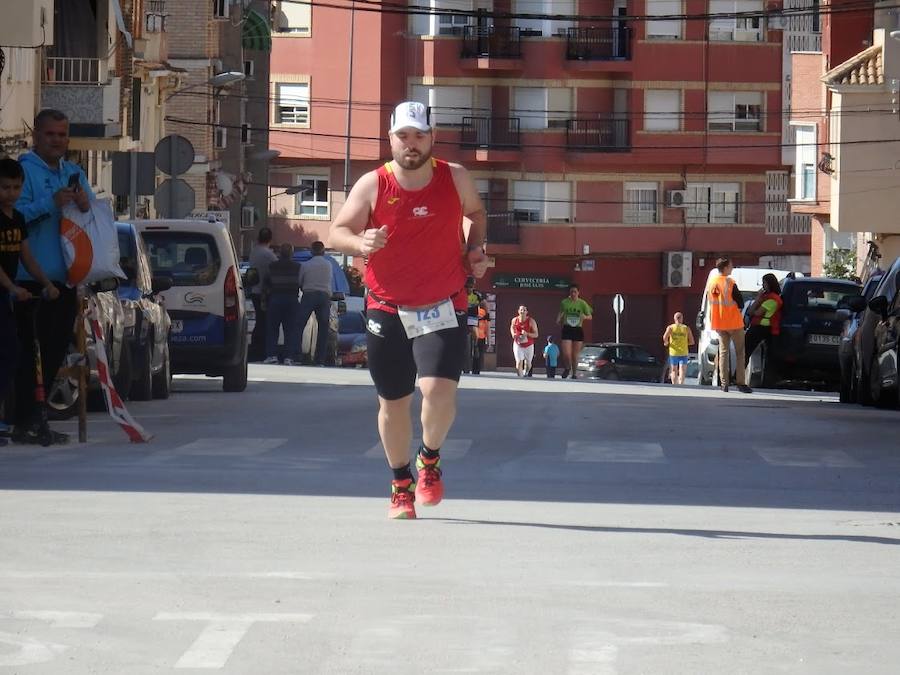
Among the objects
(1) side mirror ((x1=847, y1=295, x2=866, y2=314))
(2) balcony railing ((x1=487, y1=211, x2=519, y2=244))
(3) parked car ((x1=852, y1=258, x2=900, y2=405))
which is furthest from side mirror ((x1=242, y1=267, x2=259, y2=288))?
(2) balcony railing ((x1=487, y1=211, x2=519, y2=244))

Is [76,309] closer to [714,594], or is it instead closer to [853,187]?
[714,594]

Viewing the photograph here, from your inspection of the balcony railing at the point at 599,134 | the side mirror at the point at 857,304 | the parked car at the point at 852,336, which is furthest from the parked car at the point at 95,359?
the balcony railing at the point at 599,134

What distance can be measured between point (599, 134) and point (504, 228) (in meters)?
4.73

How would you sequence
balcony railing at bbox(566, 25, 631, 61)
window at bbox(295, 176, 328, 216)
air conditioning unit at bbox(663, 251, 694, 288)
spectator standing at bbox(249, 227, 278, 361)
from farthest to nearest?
window at bbox(295, 176, 328, 216) → balcony railing at bbox(566, 25, 631, 61) → air conditioning unit at bbox(663, 251, 694, 288) → spectator standing at bbox(249, 227, 278, 361)

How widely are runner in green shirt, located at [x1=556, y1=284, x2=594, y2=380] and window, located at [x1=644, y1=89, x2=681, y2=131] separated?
3281cm

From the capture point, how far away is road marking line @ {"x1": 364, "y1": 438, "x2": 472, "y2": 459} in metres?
13.8

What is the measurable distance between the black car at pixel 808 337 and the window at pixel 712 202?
4715cm

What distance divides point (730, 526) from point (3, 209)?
17.1 ft

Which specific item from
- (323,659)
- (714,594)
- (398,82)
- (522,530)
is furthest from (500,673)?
(398,82)

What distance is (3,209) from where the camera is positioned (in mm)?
12898

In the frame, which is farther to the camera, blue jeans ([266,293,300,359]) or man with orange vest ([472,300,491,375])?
man with orange vest ([472,300,491,375])

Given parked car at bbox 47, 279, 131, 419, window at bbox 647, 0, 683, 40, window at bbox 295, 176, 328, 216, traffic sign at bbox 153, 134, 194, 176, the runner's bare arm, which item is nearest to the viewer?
the runner's bare arm

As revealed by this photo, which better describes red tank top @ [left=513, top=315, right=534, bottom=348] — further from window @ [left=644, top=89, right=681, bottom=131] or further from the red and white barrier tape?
the red and white barrier tape

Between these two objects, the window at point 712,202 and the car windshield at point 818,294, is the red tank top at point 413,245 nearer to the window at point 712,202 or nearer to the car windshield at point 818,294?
the car windshield at point 818,294
